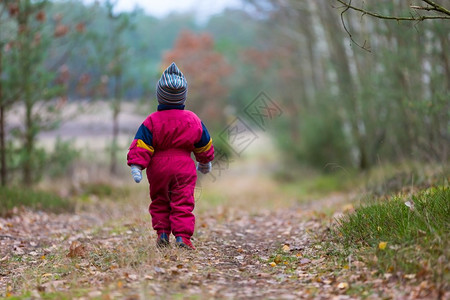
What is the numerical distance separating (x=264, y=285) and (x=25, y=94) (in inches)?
296

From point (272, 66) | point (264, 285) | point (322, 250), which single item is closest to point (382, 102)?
point (322, 250)

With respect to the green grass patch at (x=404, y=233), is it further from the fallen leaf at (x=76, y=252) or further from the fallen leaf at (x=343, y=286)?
the fallen leaf at (x=76, y=252)

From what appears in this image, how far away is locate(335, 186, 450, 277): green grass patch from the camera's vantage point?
4480mm

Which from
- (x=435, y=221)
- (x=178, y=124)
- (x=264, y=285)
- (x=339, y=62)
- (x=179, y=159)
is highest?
(x=339, y=62)

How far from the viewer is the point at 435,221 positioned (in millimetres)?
5027

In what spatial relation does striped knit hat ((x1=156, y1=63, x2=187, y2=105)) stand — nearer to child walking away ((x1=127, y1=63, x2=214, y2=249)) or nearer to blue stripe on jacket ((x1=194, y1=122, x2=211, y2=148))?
child walking away ((x1=127, y1=63, x2=214, y2=249))

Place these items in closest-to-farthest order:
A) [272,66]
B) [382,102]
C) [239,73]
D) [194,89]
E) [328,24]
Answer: [382,102] < [328,24] < [194,89] < [272,66] < [239,73]

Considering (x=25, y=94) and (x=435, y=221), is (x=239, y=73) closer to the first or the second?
(x=25, y=94)

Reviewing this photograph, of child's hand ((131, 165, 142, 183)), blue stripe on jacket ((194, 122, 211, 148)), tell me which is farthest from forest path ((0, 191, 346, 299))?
blue stripe on jacket ((194, 122, 211, 148))

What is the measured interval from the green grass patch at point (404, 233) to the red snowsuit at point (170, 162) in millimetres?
1735

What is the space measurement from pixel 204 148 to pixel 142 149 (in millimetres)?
750

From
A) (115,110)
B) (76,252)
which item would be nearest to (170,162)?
(76,252)

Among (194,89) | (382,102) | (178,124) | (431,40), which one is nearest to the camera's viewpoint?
(178,124)

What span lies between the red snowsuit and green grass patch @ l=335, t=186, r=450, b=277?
174 cm
